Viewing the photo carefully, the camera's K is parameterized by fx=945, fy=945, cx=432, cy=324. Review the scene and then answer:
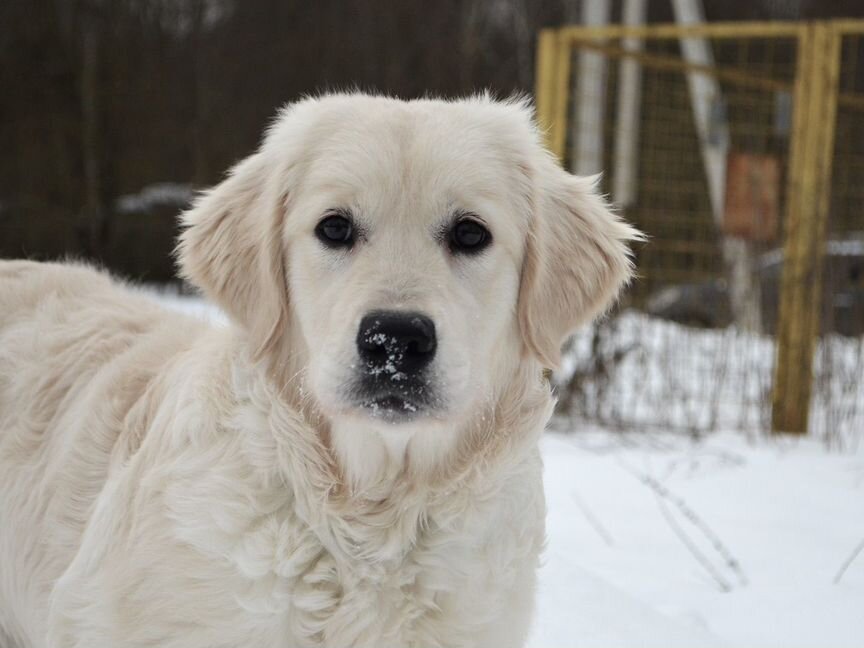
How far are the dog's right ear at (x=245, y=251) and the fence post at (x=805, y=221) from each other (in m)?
4.05

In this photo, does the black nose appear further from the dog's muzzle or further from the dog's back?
the dog's back

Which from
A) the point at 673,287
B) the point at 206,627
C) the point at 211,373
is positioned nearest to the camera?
the point at 206,627

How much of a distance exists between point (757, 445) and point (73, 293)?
3963 millimetres

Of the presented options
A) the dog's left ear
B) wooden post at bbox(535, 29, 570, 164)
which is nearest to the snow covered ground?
the dog's left ear

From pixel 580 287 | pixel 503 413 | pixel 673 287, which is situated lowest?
pixel 673 287

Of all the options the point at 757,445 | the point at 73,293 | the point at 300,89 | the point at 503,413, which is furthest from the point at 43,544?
the point at 300,89

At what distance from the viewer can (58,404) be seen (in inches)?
111

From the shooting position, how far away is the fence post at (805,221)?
5648 millimetres

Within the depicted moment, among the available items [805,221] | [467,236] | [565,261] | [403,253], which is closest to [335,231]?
[403,253]

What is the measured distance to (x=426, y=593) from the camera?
225 cm

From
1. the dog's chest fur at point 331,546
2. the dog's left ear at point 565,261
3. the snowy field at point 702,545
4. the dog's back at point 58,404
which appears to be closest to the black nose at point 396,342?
the dog's chest fur at point 331,546

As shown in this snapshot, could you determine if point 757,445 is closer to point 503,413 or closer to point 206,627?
point 503,413

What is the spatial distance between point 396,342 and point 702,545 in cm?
227

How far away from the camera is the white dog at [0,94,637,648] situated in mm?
Answer: 2146
